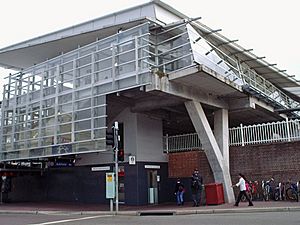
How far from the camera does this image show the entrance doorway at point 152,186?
22578 mm

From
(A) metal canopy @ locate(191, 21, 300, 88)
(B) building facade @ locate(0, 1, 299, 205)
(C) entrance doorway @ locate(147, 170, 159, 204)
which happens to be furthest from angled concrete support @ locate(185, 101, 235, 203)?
(A) metal canopy @ locate(191, 21, 300, 88)

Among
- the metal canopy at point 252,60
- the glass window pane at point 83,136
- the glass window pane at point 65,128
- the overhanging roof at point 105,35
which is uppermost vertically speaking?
the overhanging roof at point 105,35

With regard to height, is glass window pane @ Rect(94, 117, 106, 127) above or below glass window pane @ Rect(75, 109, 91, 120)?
below

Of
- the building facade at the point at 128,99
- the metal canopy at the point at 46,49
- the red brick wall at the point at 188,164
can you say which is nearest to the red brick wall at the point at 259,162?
the red brick wall at the point at 188,164

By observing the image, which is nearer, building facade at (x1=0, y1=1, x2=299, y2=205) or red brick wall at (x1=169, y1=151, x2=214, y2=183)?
building facade at (x1=0, y1=1, x2=299, y2=205)

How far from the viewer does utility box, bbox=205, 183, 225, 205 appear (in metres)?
19.0

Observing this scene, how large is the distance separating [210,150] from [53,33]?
12.4 m

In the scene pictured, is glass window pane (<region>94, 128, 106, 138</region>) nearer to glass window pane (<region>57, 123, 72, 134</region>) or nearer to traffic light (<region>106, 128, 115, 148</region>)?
traffic light (<region>106, 128, 115, 148</region>)

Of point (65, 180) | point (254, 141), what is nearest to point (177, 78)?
point (254, 141)

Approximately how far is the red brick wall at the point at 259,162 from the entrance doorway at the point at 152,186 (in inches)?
74.8

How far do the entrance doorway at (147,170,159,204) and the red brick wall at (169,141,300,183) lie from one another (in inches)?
74.8

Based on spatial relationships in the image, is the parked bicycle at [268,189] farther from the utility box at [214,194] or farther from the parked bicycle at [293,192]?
the utility box at [214,194]

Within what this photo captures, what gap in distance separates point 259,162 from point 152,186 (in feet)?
21.3

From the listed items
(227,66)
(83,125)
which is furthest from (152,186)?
(227,66)
